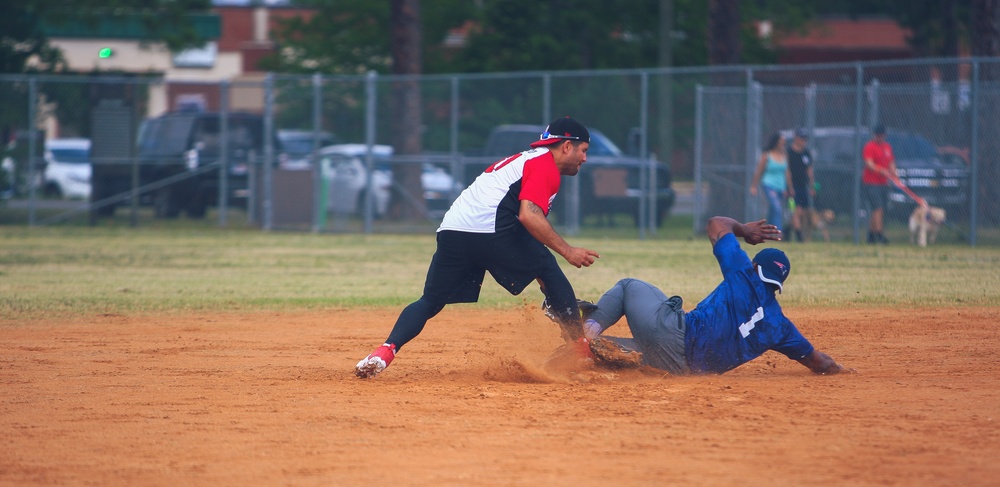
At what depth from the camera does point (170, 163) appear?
21.8m

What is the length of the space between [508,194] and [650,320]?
1.13 metres

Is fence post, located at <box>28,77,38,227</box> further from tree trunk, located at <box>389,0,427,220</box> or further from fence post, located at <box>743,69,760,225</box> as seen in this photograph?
fence post, located at <box>743,69,760,225</box>

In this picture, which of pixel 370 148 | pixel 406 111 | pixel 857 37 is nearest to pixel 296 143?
pixel 406 111

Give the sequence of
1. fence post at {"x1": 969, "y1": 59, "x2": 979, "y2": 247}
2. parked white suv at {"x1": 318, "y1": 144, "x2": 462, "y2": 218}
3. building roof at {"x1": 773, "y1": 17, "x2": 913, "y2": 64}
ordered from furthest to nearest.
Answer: building roof at {"x1": 773, "y1": 17, "x2": 913, "y2": 64} → parked white suv at {"x1": 318, "y1": 144, "x2": 462, "y2": 218} → fence post at {"x1": 969, "y1": 59, "x2": 979, "y2": 247}

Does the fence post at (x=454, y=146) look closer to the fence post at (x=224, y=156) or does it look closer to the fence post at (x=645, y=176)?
the fence post at (x=645, y=176)

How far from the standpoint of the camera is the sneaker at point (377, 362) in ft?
22.0

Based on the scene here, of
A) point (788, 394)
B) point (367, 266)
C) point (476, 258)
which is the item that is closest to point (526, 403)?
point (476, 258)

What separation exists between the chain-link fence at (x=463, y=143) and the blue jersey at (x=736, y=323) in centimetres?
1164

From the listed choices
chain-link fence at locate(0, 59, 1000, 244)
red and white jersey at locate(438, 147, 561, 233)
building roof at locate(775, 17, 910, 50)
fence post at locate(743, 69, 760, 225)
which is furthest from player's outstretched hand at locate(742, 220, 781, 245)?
building roof at locate(775, 17, 910, 50)

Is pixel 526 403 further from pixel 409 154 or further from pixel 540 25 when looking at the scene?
pixel 540 25

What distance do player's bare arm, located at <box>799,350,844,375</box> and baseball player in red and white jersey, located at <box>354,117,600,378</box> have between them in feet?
4.59

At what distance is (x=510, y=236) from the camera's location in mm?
6559

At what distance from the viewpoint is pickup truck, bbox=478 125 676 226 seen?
63.6 feet

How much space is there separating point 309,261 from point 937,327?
8932 millimetres
